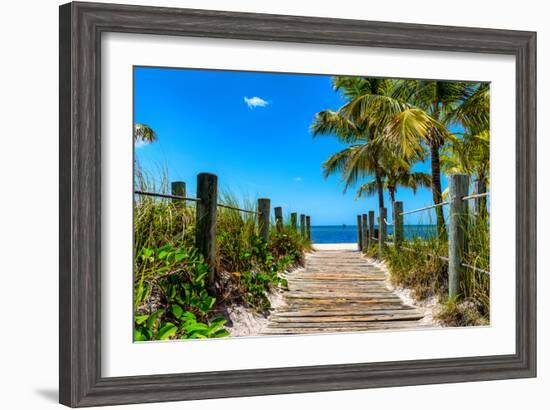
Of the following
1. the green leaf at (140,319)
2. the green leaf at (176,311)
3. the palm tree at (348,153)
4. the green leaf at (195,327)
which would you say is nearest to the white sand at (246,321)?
the green leaf at (195,327)

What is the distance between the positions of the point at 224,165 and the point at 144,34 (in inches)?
35.8

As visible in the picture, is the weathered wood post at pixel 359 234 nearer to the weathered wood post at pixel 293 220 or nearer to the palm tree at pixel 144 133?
the weathered wood post at pixel 293 220

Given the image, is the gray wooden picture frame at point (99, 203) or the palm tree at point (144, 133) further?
the palm tree at point (144, 133)

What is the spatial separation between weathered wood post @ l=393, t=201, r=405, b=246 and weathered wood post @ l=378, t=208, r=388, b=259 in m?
0.09

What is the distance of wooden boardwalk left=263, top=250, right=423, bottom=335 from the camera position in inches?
181

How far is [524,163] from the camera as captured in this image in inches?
188

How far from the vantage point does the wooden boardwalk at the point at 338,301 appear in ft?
15.1

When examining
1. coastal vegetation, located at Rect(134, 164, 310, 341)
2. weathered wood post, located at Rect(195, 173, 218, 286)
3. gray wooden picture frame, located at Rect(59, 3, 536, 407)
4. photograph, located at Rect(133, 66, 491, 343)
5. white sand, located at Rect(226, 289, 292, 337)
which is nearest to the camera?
gray wooden picture frame, located at Rect(59, 3, 536, 407)

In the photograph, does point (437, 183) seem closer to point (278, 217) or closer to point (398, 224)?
point (398, 224)

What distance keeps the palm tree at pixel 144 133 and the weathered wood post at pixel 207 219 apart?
40 centimetres

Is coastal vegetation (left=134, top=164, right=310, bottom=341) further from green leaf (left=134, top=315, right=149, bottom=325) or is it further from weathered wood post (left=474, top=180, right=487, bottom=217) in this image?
weathered wood post (left=474, top=180, right=487, bottom=217)

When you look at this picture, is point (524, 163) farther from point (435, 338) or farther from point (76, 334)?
point (76, 334)

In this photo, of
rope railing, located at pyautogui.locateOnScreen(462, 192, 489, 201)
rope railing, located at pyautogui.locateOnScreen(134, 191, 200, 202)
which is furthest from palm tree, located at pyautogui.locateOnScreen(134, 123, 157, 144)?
rope railing, located at pyautogui.locateOnScreen(462, 192, 489, 201)

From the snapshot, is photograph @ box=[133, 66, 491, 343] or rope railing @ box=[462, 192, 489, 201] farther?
rope railing @ box=[462, 192, 489, 201]
